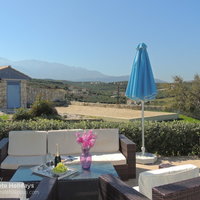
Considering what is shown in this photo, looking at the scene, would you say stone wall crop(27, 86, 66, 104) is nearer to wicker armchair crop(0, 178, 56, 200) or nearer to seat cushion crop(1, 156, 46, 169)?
seat cushion crop(1, 156, 46, 169)

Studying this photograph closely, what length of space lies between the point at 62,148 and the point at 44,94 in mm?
16290

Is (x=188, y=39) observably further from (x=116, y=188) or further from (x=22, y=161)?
(x=116, y=188)

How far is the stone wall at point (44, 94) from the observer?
60.7ft

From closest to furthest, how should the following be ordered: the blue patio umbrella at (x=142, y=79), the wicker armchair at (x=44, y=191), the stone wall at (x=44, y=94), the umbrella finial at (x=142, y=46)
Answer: the wicker armchair at (x=44, y=191) < the blue patio umbrella at (x=142, y=79) < the umbrella finial at (x=142, y=46) < the stone wall at (x=44, y=94)

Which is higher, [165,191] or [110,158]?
[165,191]

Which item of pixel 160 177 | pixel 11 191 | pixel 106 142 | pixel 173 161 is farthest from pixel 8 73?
pixel 160 177

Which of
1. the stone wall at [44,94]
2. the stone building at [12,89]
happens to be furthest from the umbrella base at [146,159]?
the stone wall at [44,94]

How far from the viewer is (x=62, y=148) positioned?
484cm

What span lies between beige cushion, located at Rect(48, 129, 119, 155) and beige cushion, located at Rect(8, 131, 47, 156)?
0.14 meters

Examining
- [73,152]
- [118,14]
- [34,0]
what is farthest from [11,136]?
[118,14]

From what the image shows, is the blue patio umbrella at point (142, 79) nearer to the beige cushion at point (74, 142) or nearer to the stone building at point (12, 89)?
the beige cushion at point (74, 142)

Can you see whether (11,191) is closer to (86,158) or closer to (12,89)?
(86,158)

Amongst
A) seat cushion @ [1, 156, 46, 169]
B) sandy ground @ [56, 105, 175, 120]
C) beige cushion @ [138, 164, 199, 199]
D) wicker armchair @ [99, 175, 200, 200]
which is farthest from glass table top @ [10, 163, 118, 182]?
sandy ground @ [56, 105, 175, 120]

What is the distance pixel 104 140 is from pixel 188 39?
53.1 feet
